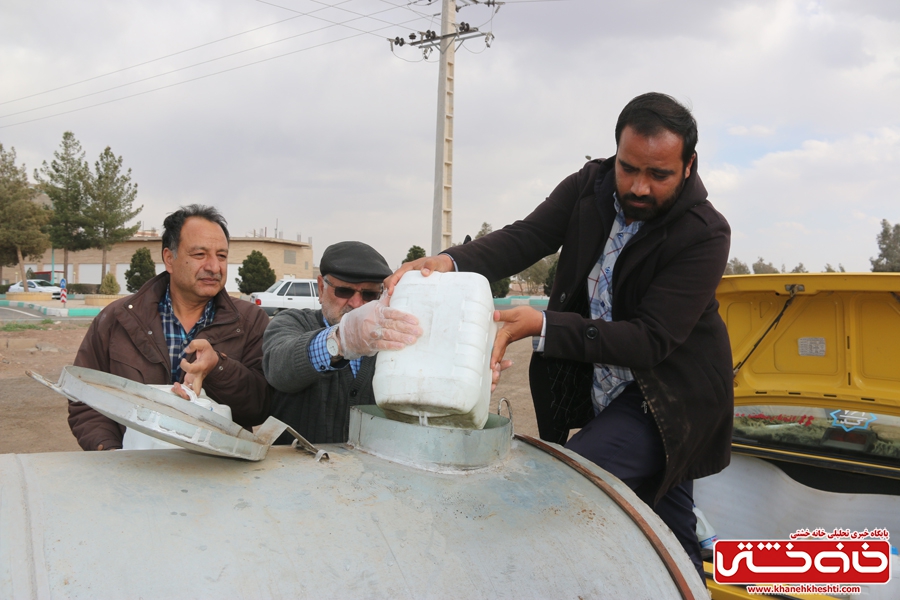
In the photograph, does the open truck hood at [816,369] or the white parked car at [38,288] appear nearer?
the open truck hood at [816,369]

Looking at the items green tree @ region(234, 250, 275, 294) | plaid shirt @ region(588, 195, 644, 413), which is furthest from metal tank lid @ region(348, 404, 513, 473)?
green tree @ region(234, 250, 275, 294)

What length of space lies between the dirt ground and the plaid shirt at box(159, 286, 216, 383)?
2.66 m

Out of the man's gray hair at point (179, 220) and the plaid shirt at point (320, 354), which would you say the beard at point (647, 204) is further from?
the man's gray hair at point (179, 220)

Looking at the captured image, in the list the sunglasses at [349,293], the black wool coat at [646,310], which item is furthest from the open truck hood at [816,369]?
the sunglasses at [349,293]

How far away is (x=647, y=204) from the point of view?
2.13m

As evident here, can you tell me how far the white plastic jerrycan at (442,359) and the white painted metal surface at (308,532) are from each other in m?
0.07

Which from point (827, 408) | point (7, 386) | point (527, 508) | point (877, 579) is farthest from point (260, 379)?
point (7, 386)

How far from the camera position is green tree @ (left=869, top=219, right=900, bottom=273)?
3884 centimetres

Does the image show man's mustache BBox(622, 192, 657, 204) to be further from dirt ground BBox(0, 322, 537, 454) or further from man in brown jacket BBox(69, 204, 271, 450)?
dirt ground BBox(0, 322, 537, 454)

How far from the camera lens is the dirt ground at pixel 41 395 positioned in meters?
6.52

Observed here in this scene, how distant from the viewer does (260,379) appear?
110 inches

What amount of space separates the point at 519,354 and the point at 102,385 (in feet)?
43.5

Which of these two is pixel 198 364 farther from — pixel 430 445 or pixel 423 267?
pixel 430 445

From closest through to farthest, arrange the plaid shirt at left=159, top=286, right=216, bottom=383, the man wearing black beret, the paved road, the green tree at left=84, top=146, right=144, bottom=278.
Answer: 1. the man wearing black beret
2. the plaid shirt at left=159, top=286, right=216, bottom=383
3. the paved road
4. the green tree at left=84, top=146, right=144, bottom=278
